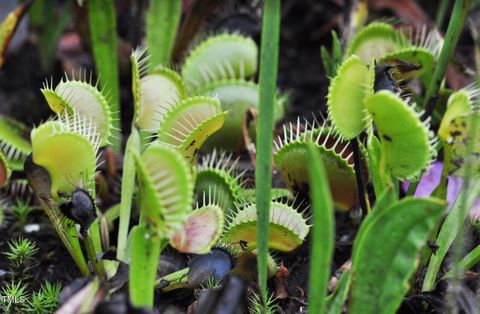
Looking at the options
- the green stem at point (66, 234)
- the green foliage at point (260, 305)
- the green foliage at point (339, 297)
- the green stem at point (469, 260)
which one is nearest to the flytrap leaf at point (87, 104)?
the green stem at point (66, 234)

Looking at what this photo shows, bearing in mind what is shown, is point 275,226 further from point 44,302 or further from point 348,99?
point 44,302

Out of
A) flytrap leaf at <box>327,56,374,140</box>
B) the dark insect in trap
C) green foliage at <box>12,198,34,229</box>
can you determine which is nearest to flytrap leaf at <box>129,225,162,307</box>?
the dark insect in trap

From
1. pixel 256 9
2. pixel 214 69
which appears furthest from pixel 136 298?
pixel 256 9

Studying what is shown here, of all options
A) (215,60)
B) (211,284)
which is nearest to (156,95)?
(215,60)

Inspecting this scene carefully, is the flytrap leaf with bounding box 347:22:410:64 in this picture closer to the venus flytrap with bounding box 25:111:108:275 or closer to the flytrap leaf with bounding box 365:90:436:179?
the flytrap leaf with bounding box 365:90:436:179

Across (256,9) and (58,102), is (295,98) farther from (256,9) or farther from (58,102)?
(58,102)

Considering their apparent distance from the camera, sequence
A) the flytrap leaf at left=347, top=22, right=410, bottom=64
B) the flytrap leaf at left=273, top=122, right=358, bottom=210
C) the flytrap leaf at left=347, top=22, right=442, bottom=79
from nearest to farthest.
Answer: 1. the flytrap leaf at left=273, top=122, right=358, bottom=210
2. the flytrap leaf at left=347, top=22, right=442, bottom=79
3. the flytrap leaf at left=347, top=22, right=410, bottom=64

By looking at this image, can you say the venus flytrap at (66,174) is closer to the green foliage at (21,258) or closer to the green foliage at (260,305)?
the green foliage at (21,258)
